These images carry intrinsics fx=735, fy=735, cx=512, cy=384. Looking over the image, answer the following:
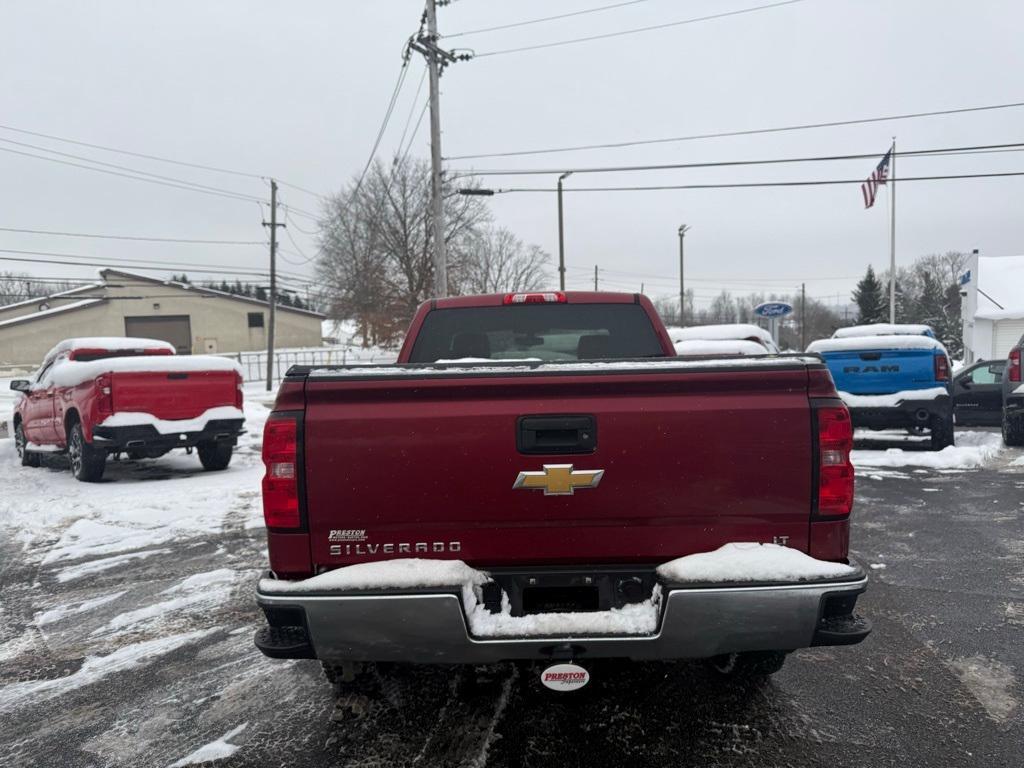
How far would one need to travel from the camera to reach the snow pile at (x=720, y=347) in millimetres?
10021

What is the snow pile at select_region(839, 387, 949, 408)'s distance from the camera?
10.3 meters

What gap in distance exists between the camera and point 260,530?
6.88m

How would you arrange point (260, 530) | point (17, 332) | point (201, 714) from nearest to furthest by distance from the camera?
point (201, 714)
point (260, 530)
point (17, 332)

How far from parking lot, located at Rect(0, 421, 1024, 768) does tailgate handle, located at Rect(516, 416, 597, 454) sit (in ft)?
4.12

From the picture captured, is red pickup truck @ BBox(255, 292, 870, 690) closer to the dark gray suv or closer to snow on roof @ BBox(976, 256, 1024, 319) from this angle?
the dark gray suv

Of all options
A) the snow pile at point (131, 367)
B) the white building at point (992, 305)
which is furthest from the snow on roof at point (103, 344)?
the white building at point (992, 305)

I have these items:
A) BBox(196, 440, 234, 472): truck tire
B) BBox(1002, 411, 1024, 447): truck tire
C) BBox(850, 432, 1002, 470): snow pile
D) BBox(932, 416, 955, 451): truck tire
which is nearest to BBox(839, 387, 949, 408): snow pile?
BBox(932, 416, 955, 451): truck tire

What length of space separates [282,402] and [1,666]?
278 centimetres

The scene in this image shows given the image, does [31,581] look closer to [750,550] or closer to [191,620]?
[191,620]

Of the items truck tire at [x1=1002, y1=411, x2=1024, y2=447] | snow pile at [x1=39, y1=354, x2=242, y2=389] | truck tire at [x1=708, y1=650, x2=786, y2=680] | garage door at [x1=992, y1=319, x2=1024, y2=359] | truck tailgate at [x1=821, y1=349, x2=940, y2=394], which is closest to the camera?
truck tire at [x1=708, y1=650, x2=786, y2=680]

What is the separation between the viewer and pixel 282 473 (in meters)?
2.65

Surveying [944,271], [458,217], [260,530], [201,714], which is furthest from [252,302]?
[944,271]

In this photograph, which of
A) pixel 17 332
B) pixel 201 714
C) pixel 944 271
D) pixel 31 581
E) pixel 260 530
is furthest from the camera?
pixel 944 271

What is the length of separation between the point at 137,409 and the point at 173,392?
465mm
